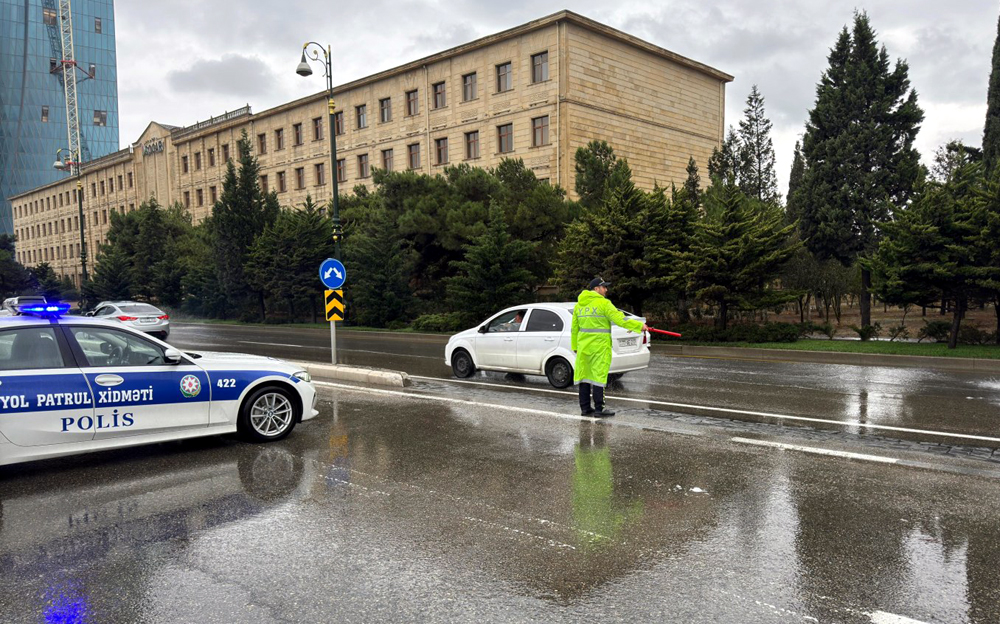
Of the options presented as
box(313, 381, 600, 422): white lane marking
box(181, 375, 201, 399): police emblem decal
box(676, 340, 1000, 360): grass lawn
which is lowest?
box(676, 340, 1000, 360): grass lawn

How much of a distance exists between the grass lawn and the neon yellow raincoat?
1098 centimetres

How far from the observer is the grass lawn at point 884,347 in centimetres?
1611

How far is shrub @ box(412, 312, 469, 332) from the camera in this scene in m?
25.8

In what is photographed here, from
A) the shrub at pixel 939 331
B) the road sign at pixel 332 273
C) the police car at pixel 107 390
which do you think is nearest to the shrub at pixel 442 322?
the road sign at pixel 332 273

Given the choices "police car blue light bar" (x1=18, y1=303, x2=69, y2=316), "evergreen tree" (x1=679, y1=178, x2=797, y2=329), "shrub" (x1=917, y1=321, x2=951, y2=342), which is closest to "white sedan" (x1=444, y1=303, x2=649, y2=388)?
"police car blue light bar" (x1=18, y1=303, x2=69, y2=316)

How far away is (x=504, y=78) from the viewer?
4172 cm

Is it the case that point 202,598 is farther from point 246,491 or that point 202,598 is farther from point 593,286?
point 593,286

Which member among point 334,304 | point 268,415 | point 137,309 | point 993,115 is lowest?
point 268,415

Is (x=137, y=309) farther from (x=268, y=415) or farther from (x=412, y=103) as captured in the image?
(x=412, y=103)

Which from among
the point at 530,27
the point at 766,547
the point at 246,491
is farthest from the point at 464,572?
the point at 530,27

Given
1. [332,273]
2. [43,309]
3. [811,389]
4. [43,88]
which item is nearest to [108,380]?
[43,309]

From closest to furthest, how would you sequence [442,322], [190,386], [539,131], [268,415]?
1. [190,386]
2. [268,415]
3. [442,322]
4. [539,131]

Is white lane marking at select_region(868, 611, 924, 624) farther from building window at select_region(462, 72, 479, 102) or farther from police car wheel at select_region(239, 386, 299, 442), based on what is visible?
building window at select_region(462, 72, 479, 102)

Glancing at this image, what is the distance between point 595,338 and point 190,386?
470 cm
